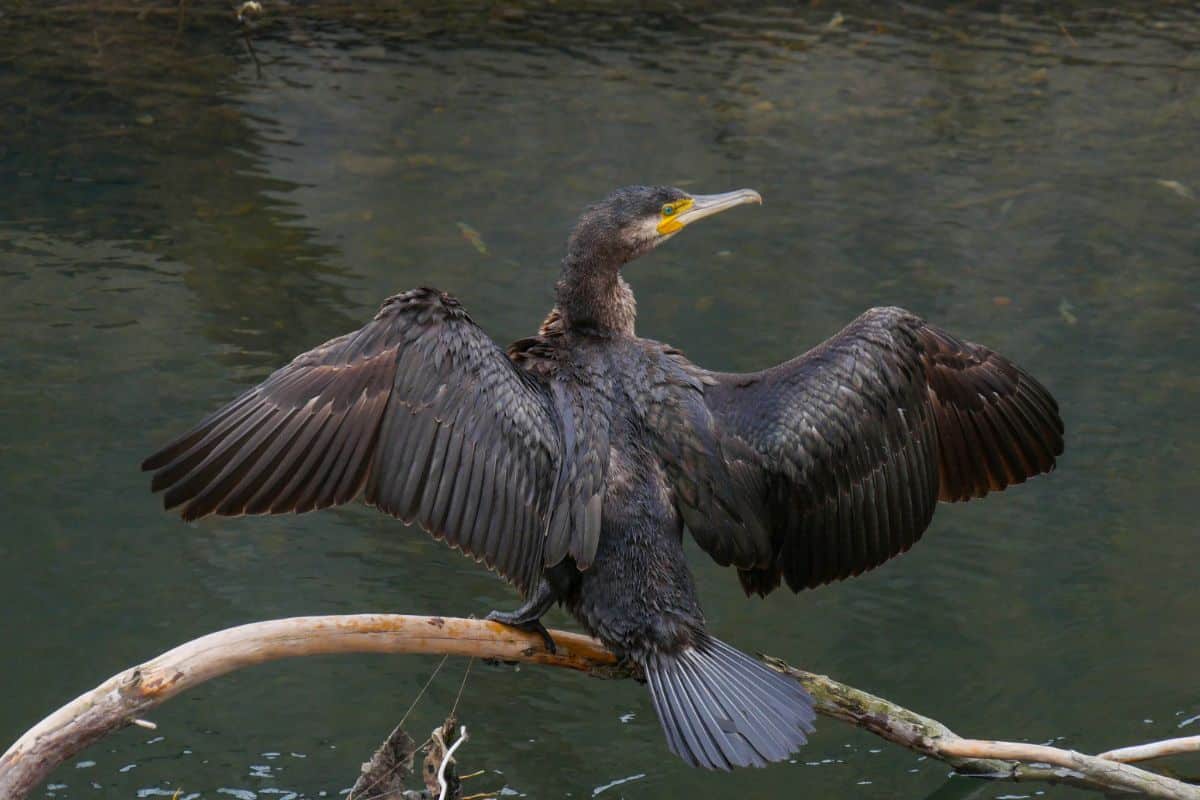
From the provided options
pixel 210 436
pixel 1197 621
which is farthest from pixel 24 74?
pixel 1197 621

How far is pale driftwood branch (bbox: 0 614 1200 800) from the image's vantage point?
355 centimetres

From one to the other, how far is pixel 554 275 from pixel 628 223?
12.3ft

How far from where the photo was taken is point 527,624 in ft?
13.8

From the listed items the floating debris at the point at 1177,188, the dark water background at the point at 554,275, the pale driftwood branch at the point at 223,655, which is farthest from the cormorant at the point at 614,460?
the floating debris at the point at 1177,188

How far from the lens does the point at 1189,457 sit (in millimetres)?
7355

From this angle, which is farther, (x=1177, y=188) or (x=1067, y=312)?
(x=1177, y=188)

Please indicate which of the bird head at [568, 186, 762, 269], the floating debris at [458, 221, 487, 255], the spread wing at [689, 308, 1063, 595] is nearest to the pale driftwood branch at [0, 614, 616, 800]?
the spread wing at [689, 308, 1063, 595]

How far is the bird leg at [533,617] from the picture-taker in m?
4.20

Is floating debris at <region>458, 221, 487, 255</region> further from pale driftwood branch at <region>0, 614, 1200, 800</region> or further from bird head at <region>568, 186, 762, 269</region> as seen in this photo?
pale driftwood branch at <region>0, 614, 1200, 800</region>

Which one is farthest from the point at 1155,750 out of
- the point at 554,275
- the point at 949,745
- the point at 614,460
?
the point at 554,275

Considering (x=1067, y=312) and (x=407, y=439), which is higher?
(x=407, y=439)

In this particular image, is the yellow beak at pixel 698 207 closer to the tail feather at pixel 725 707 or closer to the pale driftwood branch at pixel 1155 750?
the tail feather at pixel 725 707

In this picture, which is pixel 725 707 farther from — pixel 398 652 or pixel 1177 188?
pixel 1177 188

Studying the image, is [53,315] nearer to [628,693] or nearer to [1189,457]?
[628,693]
